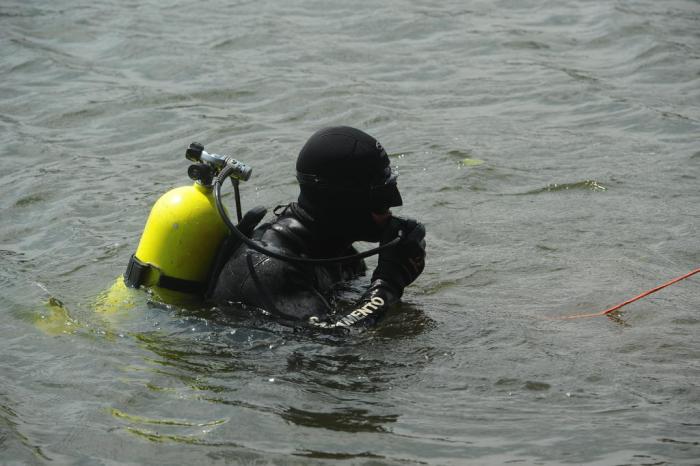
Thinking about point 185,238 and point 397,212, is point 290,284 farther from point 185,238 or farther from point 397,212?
point 397,212

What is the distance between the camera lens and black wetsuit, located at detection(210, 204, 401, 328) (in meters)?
5.23

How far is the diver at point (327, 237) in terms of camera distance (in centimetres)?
525

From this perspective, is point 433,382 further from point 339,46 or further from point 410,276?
point 339,46

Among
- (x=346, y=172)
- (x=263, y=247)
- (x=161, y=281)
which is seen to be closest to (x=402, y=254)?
(x=346, y=172)

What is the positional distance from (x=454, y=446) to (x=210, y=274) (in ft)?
5.83

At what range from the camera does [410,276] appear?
5.59 meters

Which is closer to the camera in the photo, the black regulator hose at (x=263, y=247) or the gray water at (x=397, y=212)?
the gray water at (x=397, y=212)

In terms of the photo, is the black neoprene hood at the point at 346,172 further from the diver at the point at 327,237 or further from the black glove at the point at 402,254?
the black glove at the point at 402,254

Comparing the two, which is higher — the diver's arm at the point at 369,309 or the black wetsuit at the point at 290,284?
the black wetsuit at the point at 290,284

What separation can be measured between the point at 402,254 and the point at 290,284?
0.63m

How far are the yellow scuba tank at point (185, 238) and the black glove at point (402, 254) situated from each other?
0.82 meters

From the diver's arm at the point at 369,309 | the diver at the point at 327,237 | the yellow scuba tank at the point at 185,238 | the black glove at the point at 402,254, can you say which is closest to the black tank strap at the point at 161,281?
the yellow scuba tank at the point at 185,238

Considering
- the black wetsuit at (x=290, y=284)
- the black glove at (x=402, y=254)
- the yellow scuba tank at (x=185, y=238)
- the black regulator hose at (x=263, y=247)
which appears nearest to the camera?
the black regulator hose at (x=263, y=247)

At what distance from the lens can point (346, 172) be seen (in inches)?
207
